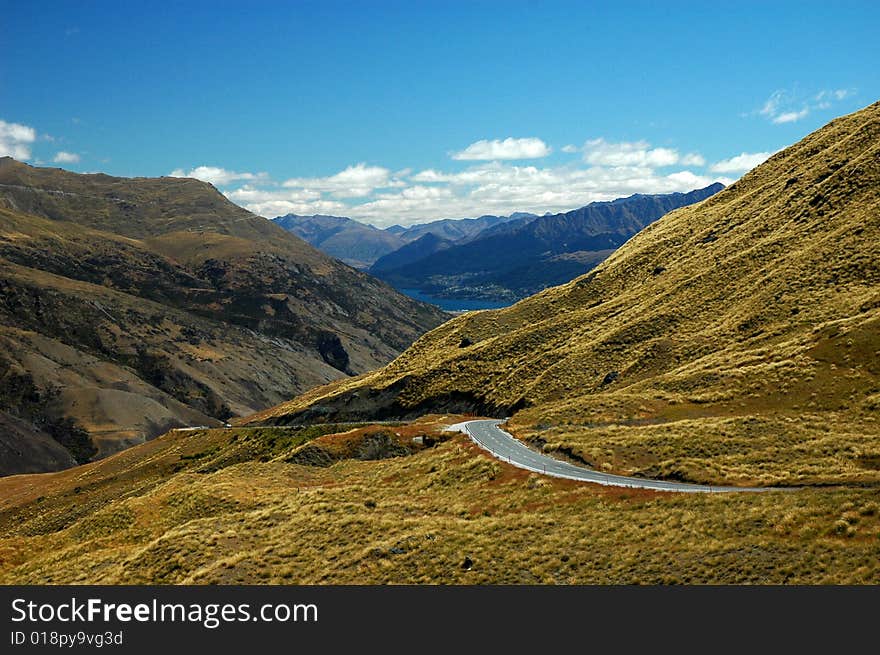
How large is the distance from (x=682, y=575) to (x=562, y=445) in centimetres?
2950

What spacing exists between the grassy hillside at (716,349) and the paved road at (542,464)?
1.69 m

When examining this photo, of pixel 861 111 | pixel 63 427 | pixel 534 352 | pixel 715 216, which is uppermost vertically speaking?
pixel 861 111

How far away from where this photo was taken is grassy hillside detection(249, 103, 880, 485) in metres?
45.6

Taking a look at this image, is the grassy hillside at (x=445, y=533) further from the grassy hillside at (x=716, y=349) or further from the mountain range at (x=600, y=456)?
the grassy hillside at (x=716, y=349)

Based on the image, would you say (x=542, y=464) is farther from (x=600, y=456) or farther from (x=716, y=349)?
(x=716, y=349)

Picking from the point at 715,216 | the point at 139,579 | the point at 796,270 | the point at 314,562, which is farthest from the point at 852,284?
the point at 139,579

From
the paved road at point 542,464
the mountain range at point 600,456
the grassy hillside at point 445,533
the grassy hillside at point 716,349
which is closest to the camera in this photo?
the grassy hillside at point 445,533

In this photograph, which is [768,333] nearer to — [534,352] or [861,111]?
[534,352]

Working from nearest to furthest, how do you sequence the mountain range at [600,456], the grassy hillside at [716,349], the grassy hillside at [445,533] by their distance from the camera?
the grassy hillside at [445,533], the mountain range at [600,456], the grassy hillside at [716,349]

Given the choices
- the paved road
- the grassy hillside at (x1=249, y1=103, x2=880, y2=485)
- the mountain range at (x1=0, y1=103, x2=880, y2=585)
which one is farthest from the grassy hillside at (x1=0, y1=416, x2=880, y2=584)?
the grassy hillside at (x1=249, y1=103, x2=880, y2=485)

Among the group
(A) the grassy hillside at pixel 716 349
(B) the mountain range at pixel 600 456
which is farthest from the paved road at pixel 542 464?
(A) the grassy hillside at pixel 716 349

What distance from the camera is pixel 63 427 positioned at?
190500 millimetres

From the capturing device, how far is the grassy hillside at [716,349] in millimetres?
45625

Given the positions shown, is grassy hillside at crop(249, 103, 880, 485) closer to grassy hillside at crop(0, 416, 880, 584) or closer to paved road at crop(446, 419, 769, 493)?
paved road at crop(446, 419, 769, 493)
